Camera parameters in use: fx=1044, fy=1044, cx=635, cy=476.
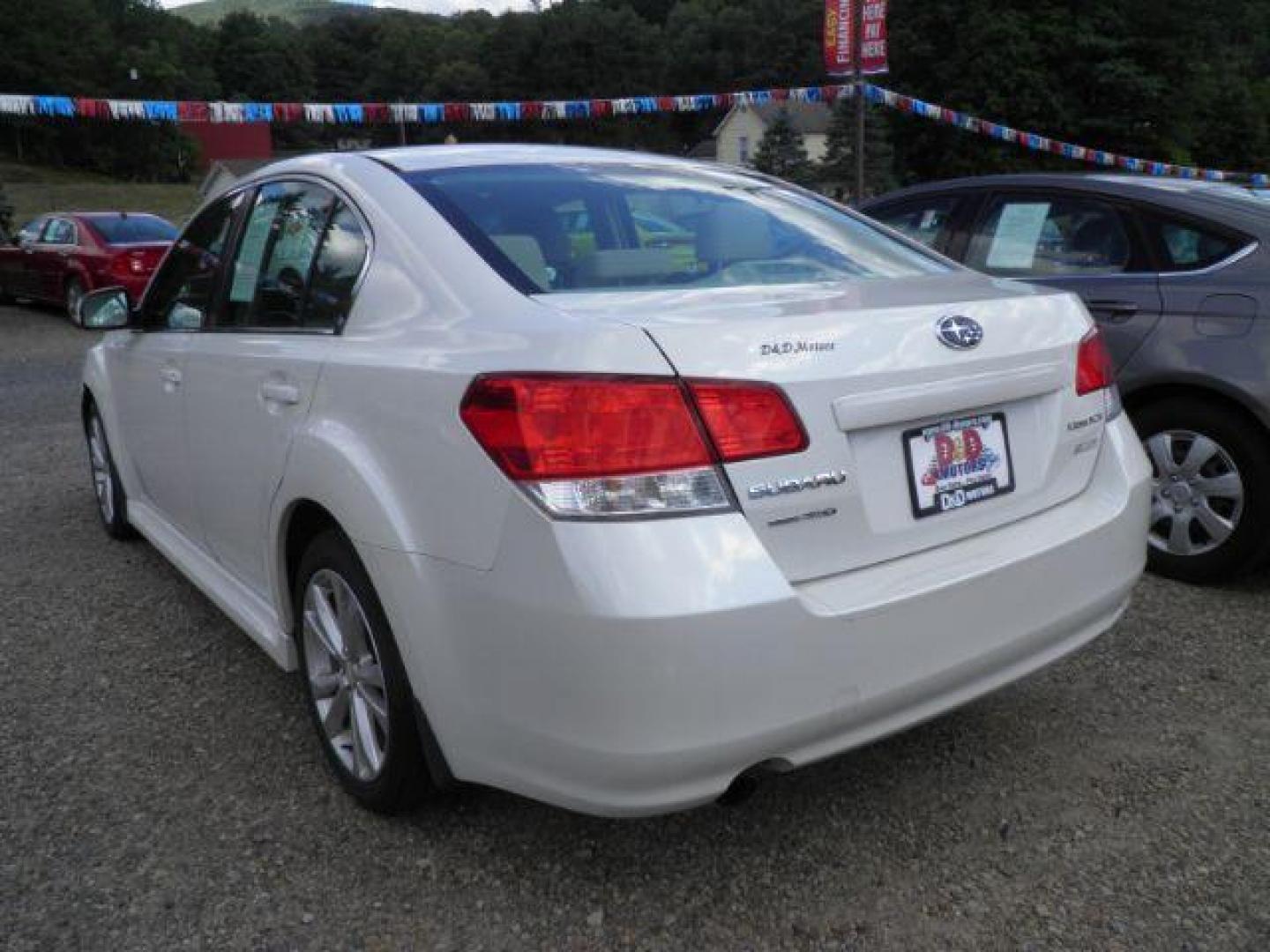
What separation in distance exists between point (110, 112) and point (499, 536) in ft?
53.5

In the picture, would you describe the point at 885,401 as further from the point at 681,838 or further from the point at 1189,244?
the point at 1189,244

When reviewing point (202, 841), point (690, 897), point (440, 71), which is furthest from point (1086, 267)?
point (440, 71)

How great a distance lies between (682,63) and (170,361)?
93475 mm

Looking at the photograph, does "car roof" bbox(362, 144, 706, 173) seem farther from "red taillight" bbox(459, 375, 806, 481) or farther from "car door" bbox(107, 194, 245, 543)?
"red taillight" bbox(459, 375, 806, 481)

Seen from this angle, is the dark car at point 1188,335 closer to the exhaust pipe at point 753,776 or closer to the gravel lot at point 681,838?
the gravel lot at point 681,838

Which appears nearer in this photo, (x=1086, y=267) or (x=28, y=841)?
(x=28, y=841)

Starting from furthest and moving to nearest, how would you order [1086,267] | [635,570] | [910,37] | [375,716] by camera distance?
[910,37] < [1086,267] < [375,716] < [635,570]

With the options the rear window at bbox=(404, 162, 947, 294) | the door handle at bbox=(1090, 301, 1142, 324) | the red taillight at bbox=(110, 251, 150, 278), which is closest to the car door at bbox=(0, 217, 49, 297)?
the red taillight at bbox=(110, 251, 150, 278)

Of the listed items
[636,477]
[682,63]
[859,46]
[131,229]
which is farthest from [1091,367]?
[682,63]

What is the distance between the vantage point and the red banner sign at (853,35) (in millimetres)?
12672

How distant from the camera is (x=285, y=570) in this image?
2.68 m

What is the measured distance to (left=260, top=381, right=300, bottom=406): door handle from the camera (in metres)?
2.49

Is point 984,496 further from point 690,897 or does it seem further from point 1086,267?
point 1086,267

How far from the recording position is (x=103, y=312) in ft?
12.2
